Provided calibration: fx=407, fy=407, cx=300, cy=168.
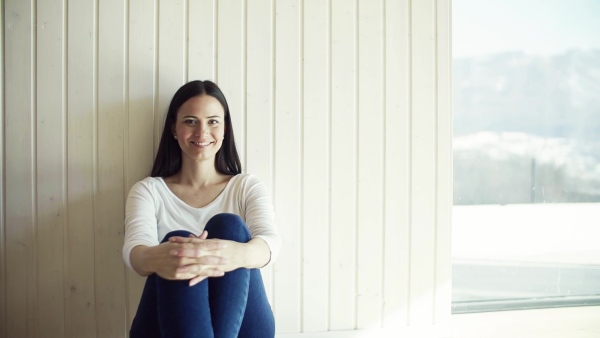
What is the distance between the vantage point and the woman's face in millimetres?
1467

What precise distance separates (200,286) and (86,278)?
734 mm

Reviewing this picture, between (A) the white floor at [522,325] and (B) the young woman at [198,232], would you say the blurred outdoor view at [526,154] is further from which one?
(B) the young woman at [198,232]

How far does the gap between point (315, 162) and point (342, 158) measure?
118 millimetres

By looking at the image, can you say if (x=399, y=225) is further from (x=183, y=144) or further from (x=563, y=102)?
(x=563, y=102)

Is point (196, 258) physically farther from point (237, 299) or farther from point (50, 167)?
point (50, 167)

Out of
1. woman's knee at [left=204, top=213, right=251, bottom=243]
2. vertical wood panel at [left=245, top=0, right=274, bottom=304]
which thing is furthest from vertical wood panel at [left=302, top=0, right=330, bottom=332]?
woman's knee at [left=204, top=213, right=251, bottom=243]

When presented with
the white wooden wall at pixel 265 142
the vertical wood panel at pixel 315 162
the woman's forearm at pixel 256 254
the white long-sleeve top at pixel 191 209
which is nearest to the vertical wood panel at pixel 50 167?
the white wooden wall at pixel 265 142

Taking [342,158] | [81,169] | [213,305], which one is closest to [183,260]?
[213,305]

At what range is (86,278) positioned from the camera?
156 centimetres

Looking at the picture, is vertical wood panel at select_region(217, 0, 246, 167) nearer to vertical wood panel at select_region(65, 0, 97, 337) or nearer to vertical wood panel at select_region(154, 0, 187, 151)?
vertical wood panel at select_region(154, 0, 187, 151)

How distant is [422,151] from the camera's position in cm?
178

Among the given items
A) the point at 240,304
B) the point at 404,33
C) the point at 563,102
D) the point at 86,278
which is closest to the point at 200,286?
the point at 240,304

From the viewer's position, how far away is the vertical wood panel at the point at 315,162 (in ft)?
5.51

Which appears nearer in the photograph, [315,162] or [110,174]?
[110,174]
